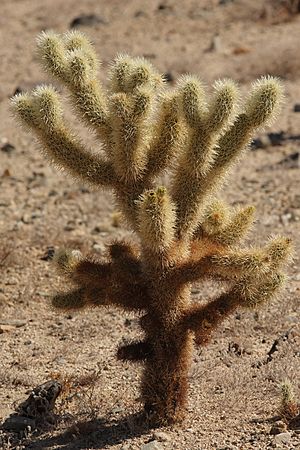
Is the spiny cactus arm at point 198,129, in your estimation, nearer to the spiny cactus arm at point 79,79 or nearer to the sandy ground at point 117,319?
the spiny cactus arm at point 79,79

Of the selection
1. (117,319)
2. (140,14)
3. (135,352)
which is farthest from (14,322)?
(140,14)

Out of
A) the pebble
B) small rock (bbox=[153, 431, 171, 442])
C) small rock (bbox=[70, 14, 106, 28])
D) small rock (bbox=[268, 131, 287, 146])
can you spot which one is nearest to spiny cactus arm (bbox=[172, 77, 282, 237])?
small rock (bbox=[153, 431, 171, 442])

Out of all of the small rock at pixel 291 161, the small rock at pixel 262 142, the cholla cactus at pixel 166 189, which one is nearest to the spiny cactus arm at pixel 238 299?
the cholla cactus at pixel 166 189

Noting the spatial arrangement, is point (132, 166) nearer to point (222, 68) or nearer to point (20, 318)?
point (20, 318)

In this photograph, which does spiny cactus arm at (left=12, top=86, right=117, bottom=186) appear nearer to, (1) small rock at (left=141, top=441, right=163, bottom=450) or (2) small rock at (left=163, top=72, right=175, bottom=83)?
(1) small rock at (left=141, top=441, right=163, bottom=450)

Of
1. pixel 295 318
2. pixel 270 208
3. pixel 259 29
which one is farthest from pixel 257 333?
pixel 259 29

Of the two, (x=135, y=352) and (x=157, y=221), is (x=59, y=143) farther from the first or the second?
(x=135, y=352)

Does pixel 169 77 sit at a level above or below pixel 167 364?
below
